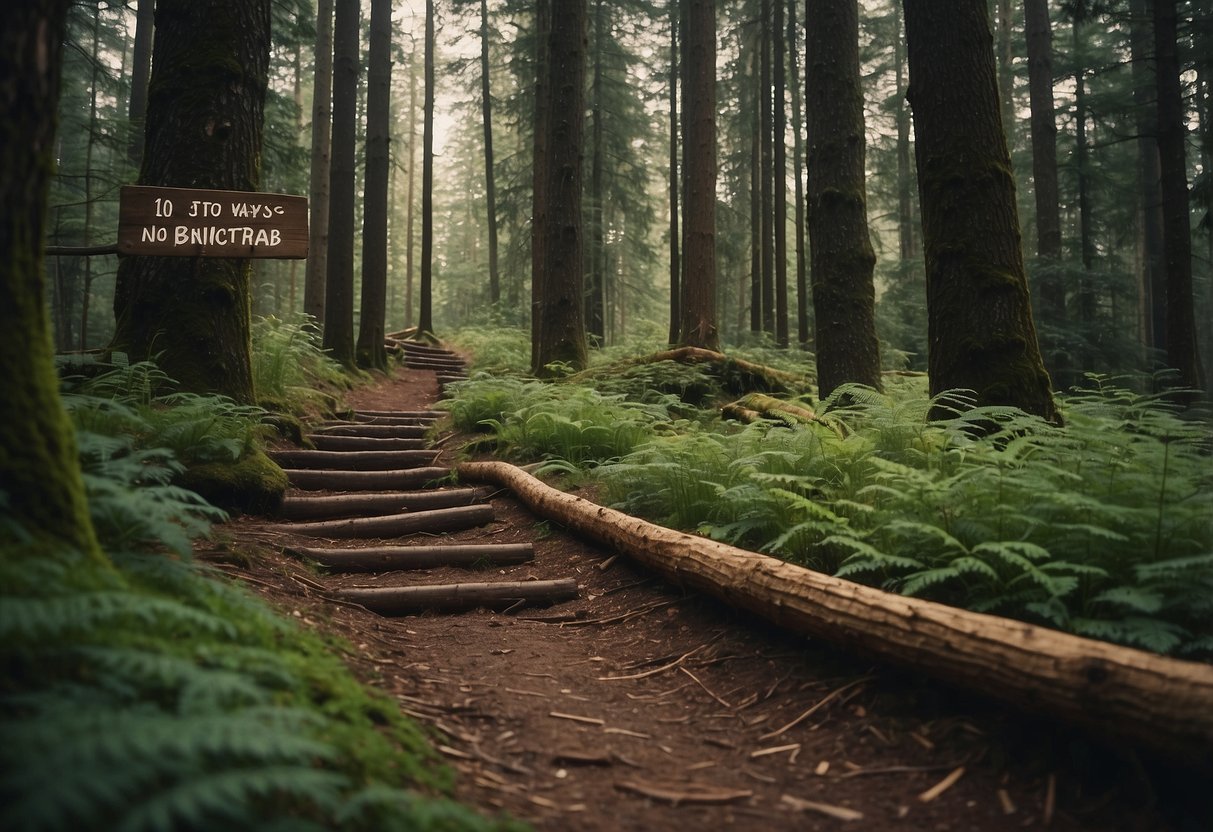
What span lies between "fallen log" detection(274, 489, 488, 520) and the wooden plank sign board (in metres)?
2.21

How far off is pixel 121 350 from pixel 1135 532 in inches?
299

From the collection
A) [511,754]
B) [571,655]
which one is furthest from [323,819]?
[571,655]

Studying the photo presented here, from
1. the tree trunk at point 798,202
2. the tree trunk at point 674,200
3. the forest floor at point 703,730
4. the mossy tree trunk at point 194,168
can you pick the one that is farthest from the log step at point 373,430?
the tree trunk at point 798,202

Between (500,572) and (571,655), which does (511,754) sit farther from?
(500,572)

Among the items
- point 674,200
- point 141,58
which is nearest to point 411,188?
point 141,58

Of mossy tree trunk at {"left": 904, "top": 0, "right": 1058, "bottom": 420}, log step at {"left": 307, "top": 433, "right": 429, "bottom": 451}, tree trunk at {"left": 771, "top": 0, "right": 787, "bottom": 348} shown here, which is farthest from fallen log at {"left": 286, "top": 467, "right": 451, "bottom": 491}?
tree trunk at {"left": 771, "top": 0, "right": 787, "bottom": 348}

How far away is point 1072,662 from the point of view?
2490mm

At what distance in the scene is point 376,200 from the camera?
1521 cm

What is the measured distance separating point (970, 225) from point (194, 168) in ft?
22.0

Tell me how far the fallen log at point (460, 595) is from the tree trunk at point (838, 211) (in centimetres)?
450

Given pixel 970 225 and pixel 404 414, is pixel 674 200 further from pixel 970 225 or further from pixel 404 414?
pixel 970 225

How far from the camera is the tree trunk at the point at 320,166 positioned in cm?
1616

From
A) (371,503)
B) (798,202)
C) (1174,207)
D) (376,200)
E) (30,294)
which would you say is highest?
(798,202)

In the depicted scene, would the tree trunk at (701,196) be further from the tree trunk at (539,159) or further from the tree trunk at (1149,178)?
the tree trunk at (1149,178)
